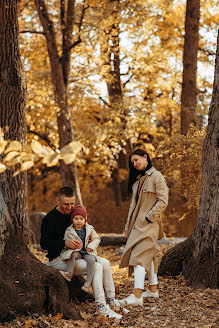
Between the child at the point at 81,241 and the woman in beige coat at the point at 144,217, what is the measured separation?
785 mm

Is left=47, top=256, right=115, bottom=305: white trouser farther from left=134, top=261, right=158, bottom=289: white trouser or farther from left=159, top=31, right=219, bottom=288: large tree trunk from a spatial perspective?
left=159, top=31, right=219, bottom=288: large tree trunk

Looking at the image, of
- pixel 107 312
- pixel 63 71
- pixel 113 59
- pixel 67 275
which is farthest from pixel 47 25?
pixel 107 312

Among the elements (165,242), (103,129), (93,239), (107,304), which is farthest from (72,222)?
(103,129)

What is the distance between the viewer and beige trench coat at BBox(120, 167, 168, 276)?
5.54m

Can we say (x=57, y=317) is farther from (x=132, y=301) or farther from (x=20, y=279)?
(x=132, y=301)

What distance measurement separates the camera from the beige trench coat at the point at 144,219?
5539mm

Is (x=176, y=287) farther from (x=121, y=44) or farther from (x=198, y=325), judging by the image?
(x=121, y=44)

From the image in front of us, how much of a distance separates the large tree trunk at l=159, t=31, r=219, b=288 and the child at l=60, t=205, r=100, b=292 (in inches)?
70.3

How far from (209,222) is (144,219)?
3.29 ft

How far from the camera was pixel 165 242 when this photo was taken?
10.4 m

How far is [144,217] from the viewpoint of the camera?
→ 5.66 metres

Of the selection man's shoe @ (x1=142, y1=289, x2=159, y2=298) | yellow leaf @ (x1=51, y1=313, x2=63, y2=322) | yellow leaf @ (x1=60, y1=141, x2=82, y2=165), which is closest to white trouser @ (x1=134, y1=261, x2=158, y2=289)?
man's shoe @ (x1=142, y1=289, x2=159, y2=298)

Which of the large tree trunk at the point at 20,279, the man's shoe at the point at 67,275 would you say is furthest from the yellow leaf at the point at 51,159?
the man's shoe at the point at 67,275

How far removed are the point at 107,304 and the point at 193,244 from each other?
1948 millimetres
